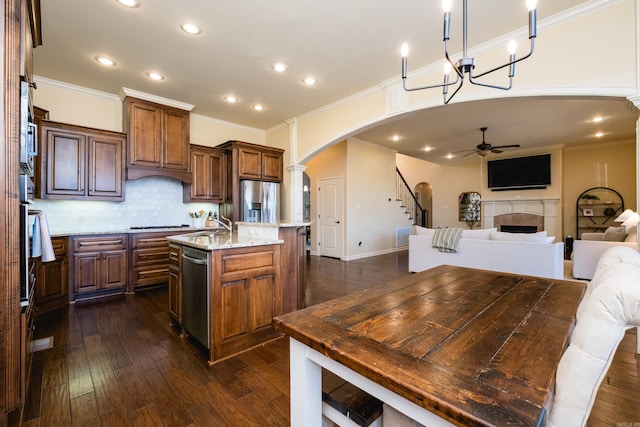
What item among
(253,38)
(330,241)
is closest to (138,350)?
(253,38)

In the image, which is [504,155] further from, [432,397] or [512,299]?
[432,397]

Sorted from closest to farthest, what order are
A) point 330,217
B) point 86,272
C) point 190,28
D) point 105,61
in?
point 190,28, point 105,61, point 86,272, point 330,217

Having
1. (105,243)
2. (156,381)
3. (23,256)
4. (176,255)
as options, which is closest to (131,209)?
(105,243)

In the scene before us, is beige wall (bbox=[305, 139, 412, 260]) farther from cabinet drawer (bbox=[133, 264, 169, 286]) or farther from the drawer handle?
the drawer handle

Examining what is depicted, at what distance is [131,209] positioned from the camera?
4.49 metres

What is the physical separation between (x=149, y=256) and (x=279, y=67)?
10.6 feet

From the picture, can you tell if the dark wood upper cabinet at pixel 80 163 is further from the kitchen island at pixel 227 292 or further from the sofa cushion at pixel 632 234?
the sofa cushion at pixel 632 234

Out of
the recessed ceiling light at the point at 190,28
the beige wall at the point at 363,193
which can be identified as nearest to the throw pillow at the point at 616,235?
the beige wall at the point at 363,193

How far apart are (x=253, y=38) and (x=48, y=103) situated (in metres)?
3.28

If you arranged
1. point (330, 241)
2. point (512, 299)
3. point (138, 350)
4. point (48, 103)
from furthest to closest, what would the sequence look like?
point (330, 241) → point (48, 103) → point (138, 350) → point (512, 299)

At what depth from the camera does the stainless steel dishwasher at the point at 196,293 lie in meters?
2.21

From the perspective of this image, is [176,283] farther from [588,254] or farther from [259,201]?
[588,254]

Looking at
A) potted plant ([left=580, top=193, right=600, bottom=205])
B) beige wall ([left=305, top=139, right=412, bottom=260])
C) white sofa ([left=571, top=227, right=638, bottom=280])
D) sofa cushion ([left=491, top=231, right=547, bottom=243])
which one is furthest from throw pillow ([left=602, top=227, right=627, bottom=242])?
beige wall ([left=305, top=139, right=412, bottom=260])

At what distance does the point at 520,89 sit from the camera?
2803 mm
